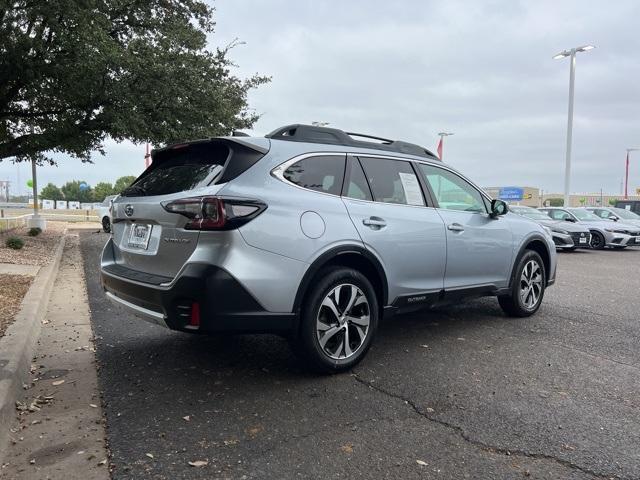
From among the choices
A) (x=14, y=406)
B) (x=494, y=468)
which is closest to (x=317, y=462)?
(x=494, y=468)

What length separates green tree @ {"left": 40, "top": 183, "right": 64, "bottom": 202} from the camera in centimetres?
11119

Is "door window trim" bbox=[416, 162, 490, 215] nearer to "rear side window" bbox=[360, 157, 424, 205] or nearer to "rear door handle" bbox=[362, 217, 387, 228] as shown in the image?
"rear side window" bbox=[360, 157, 424, 205]

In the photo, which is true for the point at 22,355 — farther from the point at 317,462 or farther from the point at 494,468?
the point at 494,468

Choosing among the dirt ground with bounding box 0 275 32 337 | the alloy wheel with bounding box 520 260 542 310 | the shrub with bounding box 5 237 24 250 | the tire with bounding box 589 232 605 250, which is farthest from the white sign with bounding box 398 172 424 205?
the tire with bounding box 589 232 605 250

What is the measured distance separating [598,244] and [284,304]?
16734 millimetres

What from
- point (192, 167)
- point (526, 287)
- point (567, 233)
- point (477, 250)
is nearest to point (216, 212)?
point (192, 167)

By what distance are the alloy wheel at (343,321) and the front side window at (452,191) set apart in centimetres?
151

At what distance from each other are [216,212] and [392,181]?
6.14 feet

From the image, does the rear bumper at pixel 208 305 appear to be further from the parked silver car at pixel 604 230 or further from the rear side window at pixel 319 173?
the parked silver car at pixel 604 230

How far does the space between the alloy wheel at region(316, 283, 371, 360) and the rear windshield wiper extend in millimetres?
1677

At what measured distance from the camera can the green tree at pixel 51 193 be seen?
11119 centimetres

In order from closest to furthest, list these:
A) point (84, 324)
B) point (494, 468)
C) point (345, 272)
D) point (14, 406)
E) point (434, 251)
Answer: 1. point (494, 468)
2. point (14, 406)
3. point (345, 272)
4. point (434, 251)
5. point (84, 324)

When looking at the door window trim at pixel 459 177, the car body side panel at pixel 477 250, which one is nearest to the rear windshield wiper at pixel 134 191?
the door window trim at pixel 459 177

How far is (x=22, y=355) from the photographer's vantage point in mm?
4023
